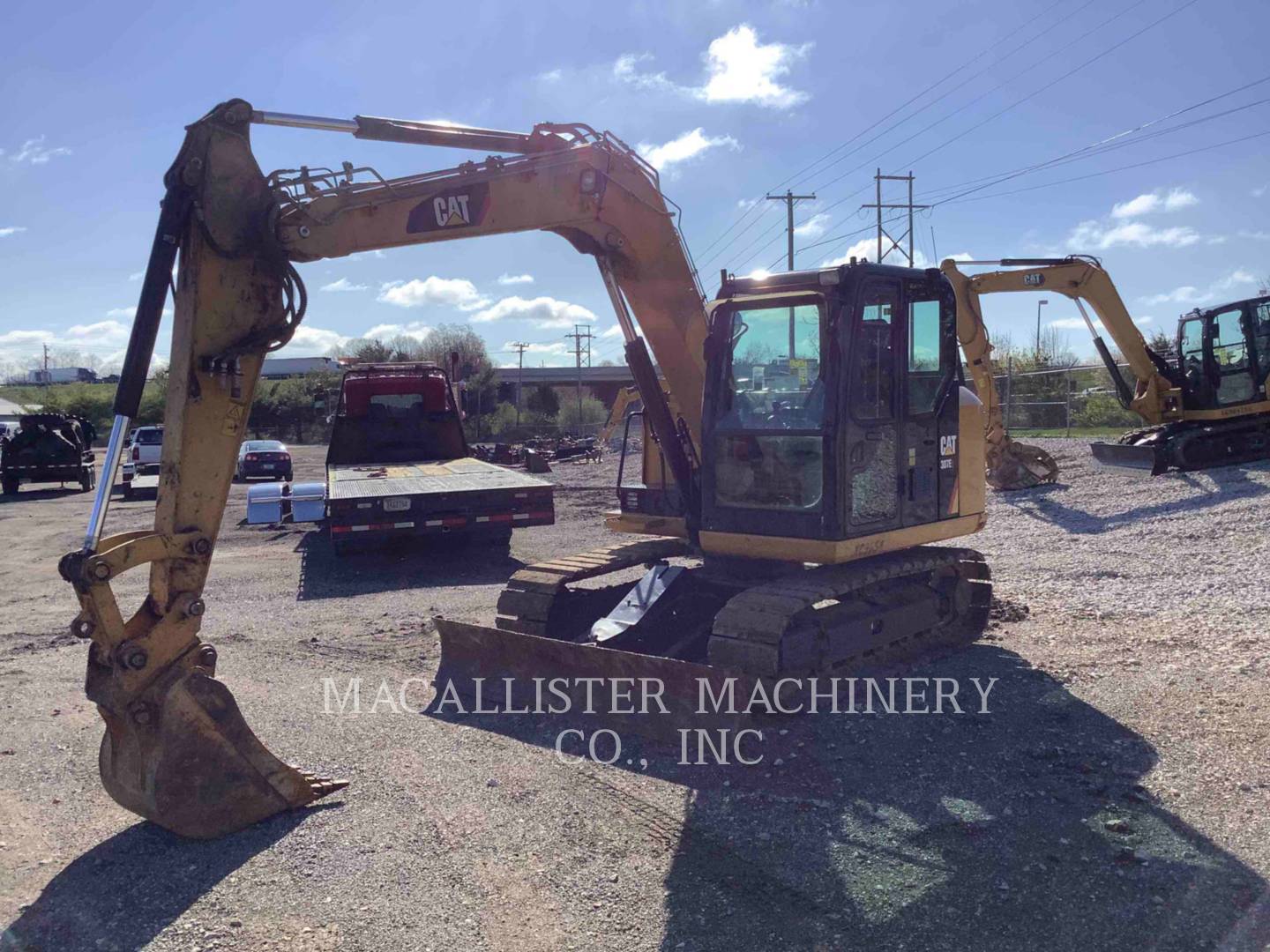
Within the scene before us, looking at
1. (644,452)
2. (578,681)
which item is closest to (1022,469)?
(644,452)

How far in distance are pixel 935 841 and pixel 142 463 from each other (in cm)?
2545

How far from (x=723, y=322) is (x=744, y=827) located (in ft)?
11.0

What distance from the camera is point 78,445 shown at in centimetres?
2736

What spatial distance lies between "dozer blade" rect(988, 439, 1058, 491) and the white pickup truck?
61.6 feet

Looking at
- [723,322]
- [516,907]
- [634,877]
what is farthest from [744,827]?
[723,322]

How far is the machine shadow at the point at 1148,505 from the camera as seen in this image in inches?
527

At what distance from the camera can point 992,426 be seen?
17188 mm

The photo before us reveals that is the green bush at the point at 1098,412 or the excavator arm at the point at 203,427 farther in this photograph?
the green bush at the point at 1098,412

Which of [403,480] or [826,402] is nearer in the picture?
[826,402]

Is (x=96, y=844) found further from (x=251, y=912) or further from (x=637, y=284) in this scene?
(x=637, y=284)

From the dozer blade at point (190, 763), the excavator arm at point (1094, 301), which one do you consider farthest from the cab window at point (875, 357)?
the excavator arm at point (1094, 301)

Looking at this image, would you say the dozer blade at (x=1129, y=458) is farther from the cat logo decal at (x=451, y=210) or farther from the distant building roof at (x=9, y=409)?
the distant building roof at (x=9, y=409)

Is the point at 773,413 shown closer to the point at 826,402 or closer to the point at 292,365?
the point at 826,402

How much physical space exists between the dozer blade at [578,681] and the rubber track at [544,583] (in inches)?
17.5
